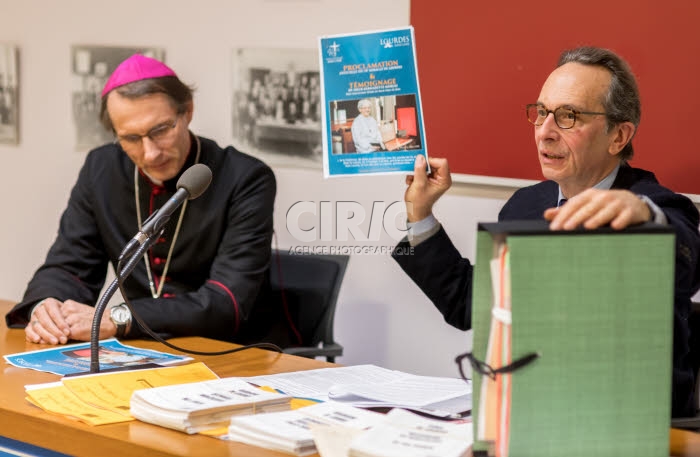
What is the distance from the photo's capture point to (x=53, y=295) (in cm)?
306

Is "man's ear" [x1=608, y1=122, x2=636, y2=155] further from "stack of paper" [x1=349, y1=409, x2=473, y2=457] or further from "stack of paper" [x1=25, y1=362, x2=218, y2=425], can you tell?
"stack of paper" [x1=25, y1=362, x2=218, y2=425]

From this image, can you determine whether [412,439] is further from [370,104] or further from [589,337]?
[370,104]

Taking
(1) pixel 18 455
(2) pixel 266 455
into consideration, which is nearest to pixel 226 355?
(1) pixel 18 455

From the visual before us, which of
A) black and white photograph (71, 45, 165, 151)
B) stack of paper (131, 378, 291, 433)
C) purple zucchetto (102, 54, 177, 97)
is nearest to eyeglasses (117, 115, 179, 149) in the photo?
purple zucchetto (102, 54, 177, 97)

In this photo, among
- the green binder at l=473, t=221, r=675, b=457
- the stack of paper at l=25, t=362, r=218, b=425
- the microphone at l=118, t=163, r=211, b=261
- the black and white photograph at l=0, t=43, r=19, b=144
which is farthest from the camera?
the black and white photograph at l=0, t=43, r=19, b=144

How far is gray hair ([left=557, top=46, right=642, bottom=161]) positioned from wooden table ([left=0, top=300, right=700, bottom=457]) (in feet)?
3.12

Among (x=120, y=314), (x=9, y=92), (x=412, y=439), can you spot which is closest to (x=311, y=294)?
(x=120, y=314)

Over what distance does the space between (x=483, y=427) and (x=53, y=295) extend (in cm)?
182

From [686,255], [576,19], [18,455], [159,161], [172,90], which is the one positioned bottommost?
[18,455]

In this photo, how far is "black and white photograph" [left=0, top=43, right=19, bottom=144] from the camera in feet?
15.9

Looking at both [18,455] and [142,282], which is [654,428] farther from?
[142,282]

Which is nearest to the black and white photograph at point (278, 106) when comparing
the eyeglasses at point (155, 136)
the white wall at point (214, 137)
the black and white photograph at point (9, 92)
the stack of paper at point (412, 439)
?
the white wall at point (214, 137)

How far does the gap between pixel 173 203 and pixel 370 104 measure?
58 cm

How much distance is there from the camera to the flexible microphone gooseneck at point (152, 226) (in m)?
2.25
